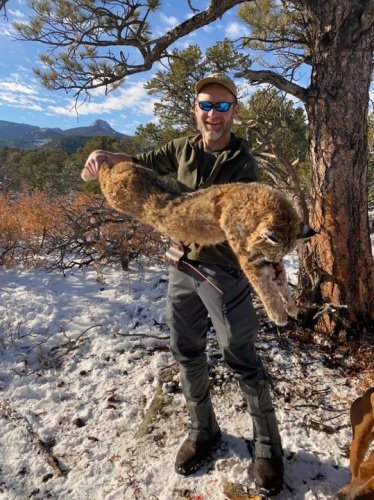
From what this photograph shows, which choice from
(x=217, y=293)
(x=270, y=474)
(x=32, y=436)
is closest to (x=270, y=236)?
(x=217, y=293)

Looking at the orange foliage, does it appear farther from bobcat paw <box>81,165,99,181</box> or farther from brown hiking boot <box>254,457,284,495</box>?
brown hiking boot <box>254,457,284,495</box>

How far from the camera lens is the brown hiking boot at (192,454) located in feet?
7.40

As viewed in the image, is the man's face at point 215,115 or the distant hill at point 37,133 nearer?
the man's face at point 215,115

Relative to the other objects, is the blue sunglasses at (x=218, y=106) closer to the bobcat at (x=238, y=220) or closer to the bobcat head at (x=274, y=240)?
the bobcat at (x=238, y=220)

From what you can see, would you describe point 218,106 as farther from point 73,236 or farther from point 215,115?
point 73,236

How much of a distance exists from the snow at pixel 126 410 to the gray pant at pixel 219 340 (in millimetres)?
272

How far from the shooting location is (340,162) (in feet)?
10.1

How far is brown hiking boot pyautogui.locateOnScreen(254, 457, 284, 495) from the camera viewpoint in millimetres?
2059

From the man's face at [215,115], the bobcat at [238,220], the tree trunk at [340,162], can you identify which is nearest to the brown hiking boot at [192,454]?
the bobcat at [238,220]

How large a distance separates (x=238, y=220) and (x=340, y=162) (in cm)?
199

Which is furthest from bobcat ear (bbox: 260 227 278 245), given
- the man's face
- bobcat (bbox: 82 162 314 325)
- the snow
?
the snow

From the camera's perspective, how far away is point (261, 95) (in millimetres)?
5102

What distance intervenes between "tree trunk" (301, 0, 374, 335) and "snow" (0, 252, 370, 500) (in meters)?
0.62

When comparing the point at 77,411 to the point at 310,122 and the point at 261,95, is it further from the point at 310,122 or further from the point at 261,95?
the point at 261,95
